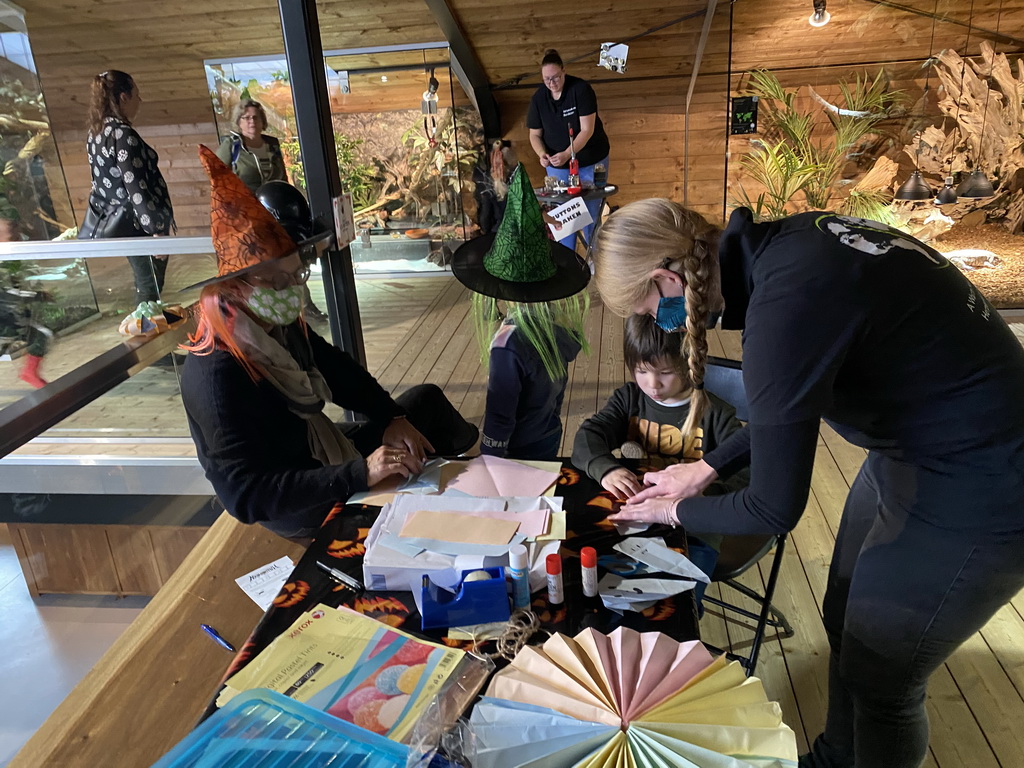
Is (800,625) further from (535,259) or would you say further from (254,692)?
(254,692)

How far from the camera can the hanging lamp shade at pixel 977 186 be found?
3.59m

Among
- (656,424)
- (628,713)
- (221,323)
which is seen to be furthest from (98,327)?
(628,713)

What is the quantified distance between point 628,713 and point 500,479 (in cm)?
67

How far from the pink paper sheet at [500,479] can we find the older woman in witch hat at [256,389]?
125 mm

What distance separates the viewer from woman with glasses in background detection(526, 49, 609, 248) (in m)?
4.97

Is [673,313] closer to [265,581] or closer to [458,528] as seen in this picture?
[458,528]

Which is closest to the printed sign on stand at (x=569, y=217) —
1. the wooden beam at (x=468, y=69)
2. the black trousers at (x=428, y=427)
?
the black trousers at (x=428, y=427)

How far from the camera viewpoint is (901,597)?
1131 mm

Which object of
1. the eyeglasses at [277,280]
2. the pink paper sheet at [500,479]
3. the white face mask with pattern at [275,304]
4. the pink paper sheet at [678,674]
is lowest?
the pink paper sheet at [500,479]

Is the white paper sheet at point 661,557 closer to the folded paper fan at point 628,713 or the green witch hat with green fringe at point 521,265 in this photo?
the folded paper fan at point 628,713

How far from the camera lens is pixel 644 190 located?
20.2ft

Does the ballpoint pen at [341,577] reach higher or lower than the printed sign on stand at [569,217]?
lower

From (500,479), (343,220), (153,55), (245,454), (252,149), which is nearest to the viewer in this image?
(500,479)

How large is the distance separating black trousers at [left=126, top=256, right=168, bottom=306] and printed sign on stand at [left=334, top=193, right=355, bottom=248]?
0.60 m
